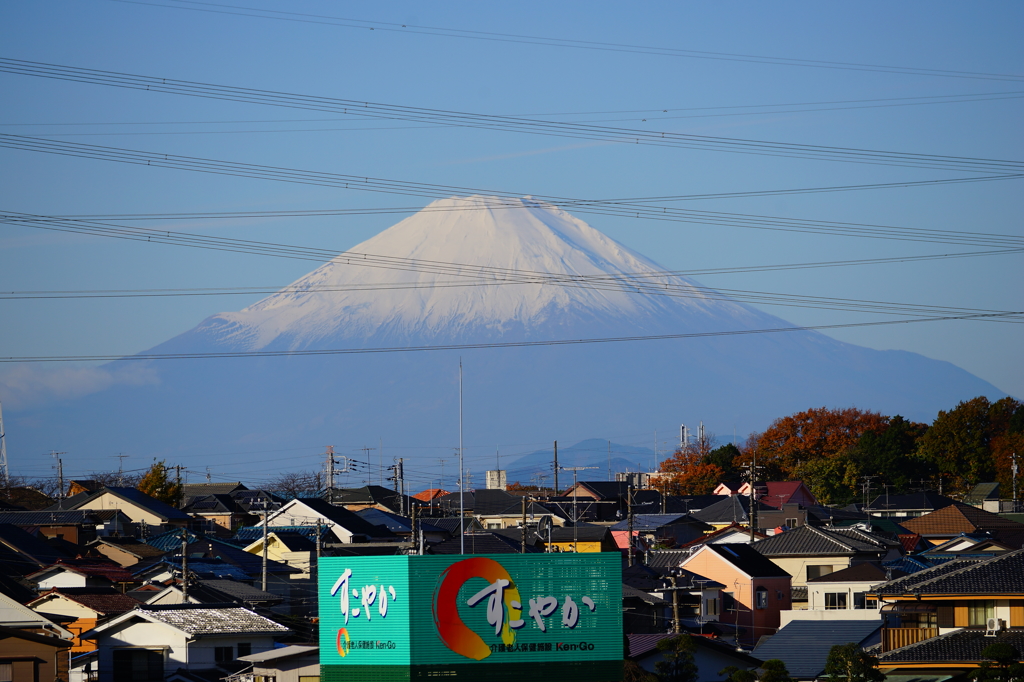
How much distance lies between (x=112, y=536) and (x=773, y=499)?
48.0m

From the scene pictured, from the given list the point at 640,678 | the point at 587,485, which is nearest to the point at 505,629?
the point at 640,678

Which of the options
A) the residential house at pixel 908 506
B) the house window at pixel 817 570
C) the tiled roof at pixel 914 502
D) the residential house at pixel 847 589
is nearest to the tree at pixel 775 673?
the residential house at pixel 847 589

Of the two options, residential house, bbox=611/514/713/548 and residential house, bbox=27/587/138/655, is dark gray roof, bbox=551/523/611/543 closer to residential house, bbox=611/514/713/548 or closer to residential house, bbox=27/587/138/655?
residential house, bbox=611/514/713/548

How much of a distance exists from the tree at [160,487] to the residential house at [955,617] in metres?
62.6

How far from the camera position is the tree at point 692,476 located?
10088 cm

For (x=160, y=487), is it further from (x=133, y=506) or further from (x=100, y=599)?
(x=100, y=599)

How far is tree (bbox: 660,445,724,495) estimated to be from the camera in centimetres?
10088

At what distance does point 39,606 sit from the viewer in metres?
36.8

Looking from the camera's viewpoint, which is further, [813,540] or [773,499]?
[773,499]

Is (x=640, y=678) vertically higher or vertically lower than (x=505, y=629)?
lower

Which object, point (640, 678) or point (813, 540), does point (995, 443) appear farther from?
point (640, 678)

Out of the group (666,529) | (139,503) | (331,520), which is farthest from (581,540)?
(139,503)

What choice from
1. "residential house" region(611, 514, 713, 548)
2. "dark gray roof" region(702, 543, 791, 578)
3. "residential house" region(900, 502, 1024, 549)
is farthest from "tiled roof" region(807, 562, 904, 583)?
"residential house" region(611, 514, 713, 548)

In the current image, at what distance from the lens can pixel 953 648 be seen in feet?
93.6
